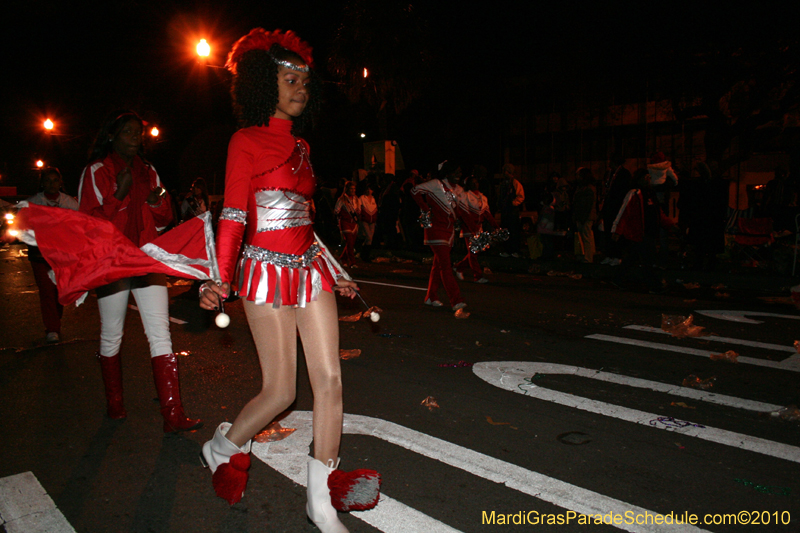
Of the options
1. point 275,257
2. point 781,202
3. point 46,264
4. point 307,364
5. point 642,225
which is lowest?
point 307,364

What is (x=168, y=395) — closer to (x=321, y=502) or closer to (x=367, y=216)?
(x=321, y=502)

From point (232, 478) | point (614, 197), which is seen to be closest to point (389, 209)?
point (614, 197)

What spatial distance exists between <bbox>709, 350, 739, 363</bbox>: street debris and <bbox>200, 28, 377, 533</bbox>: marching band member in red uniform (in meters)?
4.24

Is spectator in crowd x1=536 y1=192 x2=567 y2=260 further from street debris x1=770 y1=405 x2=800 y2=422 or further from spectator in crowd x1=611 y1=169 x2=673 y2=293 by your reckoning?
street debris x1=770 y1=405 x2=800 y2=422

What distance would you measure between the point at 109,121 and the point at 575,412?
3.90 meters

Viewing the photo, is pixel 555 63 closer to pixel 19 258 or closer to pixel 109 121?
pixel 19 258

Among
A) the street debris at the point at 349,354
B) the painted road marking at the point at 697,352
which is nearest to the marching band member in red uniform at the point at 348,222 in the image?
the street debris at the point at 349,354

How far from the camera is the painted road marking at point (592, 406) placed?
3.81 m

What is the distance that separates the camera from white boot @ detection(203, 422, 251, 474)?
312 cm

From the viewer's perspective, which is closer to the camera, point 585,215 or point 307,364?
point 307,364

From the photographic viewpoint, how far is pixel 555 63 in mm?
23828

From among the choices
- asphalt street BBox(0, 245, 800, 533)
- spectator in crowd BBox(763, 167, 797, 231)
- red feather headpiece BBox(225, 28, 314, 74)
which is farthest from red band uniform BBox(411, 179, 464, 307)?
spectator in crowd BBox(763, 167, 797, 231)

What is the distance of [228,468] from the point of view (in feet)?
10.0

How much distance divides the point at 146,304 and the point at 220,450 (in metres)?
1.45
